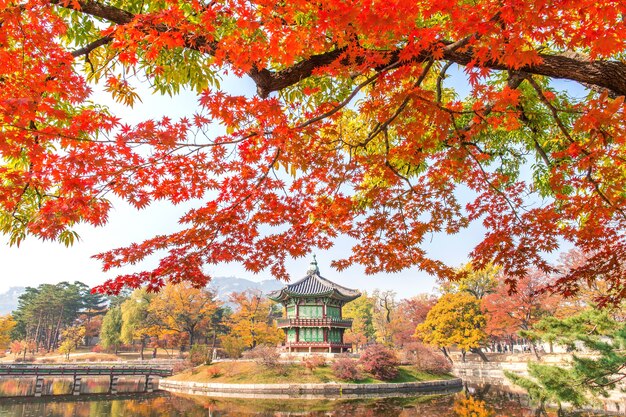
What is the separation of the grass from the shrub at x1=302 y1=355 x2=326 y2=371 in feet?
0.71

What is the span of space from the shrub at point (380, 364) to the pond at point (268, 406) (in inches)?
121

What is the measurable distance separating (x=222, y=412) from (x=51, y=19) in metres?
16.5

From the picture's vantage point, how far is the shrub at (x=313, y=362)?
23.6 meters

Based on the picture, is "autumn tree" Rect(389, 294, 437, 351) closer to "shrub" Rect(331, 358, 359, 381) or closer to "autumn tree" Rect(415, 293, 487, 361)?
"autumn tree" Rect(415, 293, 487, 361)

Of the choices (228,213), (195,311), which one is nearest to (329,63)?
(228,213)

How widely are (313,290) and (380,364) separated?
9811mm

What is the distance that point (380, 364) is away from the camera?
76.3ft

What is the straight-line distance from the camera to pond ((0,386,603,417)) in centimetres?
1592

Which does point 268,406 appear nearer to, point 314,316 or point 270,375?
point 270,375

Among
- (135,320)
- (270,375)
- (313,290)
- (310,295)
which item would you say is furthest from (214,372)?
(135,320)

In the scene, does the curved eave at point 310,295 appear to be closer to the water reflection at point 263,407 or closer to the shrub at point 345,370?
the shrub at point 345,370

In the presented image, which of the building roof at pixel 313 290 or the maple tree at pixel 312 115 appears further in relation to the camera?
the building roof at pixel 313 290

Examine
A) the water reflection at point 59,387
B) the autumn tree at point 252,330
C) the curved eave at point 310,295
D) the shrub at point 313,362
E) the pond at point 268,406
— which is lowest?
the water reflection at point 59,387

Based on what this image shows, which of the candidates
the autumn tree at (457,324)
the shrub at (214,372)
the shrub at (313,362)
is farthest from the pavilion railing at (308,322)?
the autumn tree at (457,324)
